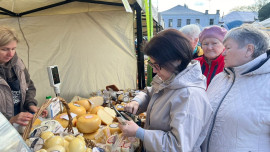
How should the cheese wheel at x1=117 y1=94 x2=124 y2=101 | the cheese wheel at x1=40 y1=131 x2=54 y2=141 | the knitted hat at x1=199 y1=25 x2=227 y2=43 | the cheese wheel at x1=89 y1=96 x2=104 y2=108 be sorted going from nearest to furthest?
1. the cheese wheel at x1=40 y1=131 x2=54 y2=141
2. the knitted hat at x1=199 y1=25 x2=227 y2=43
3. the cheese wheel at x1=89 y1=96 x2=104 y2=108
4. the cheese wheel at x1=117 y1=94 x2=124 y2=101

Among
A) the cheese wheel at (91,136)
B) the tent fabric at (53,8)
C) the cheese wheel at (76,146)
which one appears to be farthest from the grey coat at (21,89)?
the tent fabric at (53,8)

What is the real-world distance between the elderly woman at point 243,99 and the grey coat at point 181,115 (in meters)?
0.16

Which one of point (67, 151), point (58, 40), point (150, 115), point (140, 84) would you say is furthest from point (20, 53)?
point (150, 115)

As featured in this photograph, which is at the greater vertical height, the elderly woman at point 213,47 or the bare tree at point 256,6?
the bare tree at point 256,6


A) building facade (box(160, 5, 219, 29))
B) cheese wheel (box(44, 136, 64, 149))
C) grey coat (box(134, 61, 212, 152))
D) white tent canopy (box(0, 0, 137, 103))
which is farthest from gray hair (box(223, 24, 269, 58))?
building facade (box(160, 5, 219, 29))

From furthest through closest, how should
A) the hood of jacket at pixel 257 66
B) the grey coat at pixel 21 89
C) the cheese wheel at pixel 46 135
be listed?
the grey coat at pixel 21 89, the cheese wheel at pixel 46 135, the hood of jacket at pixel 257 66

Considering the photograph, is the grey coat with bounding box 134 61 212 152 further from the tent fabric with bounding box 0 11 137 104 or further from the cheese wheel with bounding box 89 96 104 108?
the tent fabric with bounding box 0 11 137 104

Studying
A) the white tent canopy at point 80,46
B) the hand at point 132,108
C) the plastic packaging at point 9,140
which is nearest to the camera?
the plastic packaging at point 9,140

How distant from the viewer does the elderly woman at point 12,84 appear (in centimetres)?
147

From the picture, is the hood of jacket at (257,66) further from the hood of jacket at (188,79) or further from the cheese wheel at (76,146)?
the cheese wheel at (76,146)

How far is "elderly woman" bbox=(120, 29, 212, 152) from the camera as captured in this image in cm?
89

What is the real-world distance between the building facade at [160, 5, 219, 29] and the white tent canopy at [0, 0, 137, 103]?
117 feet

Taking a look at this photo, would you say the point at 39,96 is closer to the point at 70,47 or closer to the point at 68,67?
the point at 68,67

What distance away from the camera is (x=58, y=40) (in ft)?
11.7
